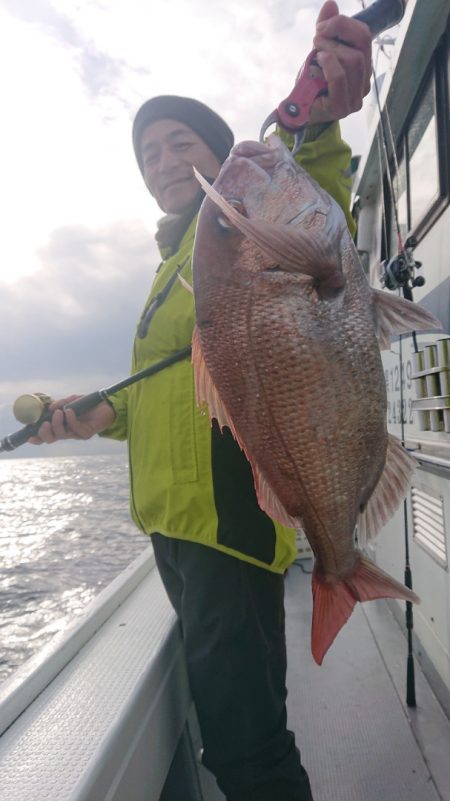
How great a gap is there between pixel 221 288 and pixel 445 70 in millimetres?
2139

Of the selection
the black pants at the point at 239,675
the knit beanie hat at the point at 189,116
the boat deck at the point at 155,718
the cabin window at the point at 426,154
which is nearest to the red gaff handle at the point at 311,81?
the knit beanie hat at the point at 189,116

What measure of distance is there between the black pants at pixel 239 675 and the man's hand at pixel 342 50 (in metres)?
1.27

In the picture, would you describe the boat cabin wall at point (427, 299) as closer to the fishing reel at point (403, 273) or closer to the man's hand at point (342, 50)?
the fishing reel at point (403, 273)

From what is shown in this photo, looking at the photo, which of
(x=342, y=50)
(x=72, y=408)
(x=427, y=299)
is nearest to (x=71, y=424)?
(x=72, y=408)

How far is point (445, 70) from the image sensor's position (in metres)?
2.50

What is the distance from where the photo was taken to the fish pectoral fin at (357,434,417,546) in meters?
1.18

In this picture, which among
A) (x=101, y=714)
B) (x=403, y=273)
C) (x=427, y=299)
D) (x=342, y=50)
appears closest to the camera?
(x=342, y=50)

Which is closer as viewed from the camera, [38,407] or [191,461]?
[191,461]

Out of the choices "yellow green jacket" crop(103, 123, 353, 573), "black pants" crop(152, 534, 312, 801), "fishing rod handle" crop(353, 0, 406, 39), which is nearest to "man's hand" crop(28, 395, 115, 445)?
"yellow green jacket" crop(103, 123, 353, 573)

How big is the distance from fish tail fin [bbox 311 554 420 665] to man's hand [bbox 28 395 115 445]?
119cm

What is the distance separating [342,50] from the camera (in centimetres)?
118

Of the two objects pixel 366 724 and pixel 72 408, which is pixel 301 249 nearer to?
pixel 72 408

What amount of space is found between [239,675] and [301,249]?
3.95 feet

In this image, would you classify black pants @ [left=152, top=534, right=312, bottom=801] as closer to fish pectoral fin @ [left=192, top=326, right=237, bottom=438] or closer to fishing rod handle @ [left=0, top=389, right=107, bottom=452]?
fish pectoral fin @ [left=192, top=326, right=237, bottom=438]
